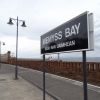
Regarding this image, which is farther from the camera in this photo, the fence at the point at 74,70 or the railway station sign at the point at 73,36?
the fence at the point at 74,70

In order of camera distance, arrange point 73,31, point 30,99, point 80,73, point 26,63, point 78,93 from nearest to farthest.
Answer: point 73,31
point 30,99
point 78,93
point 80,73
point 26,63

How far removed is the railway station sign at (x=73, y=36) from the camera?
209 inches

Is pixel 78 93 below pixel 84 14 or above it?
below

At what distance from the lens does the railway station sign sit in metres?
5.32

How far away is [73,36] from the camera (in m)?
5.99

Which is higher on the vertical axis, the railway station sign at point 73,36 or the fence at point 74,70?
the railway station sign at point 73,36

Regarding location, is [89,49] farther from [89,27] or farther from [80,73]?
[80,73]

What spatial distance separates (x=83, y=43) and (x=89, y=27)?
15.2 inches

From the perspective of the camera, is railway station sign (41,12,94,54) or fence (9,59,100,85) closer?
railway station sign (41,12,94,54)

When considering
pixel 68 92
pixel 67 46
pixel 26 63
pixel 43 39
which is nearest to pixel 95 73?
pixel 68 92

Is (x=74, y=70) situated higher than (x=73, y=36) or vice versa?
(x=73, y=36)

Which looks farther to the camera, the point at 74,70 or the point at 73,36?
the point at 74,70

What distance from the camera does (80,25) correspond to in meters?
5.64

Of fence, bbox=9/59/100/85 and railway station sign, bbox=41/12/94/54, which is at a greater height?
railway station sign, bbox=41/12/94/54
